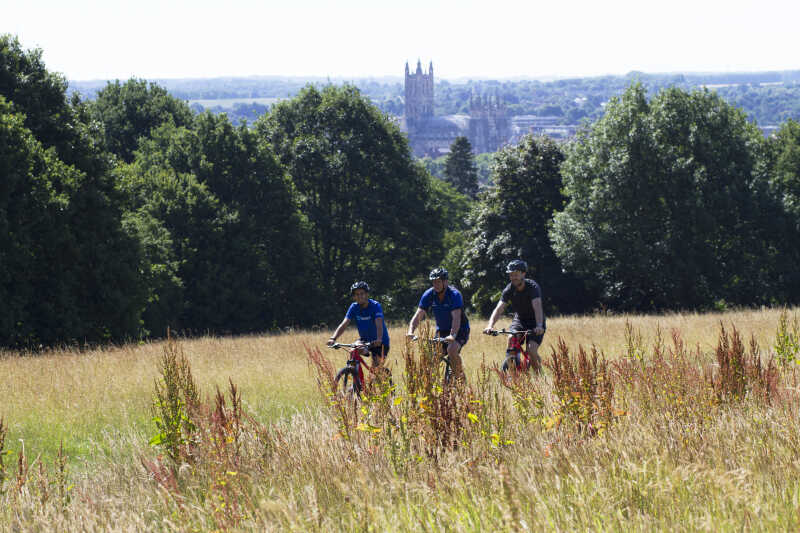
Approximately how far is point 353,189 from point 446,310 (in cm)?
2979

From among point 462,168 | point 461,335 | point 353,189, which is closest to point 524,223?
→ point 353,189

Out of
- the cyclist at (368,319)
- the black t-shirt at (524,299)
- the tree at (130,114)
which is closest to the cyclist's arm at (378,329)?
the cyclist at (368,319)

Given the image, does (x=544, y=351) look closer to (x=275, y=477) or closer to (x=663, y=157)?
(x=275, y=477)

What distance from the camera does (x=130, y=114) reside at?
38594 mm

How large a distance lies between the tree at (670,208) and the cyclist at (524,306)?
2591cm

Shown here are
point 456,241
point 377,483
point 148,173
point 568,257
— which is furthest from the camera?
point 456,241

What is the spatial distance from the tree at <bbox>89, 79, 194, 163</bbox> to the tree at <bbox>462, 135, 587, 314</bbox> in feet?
52.3

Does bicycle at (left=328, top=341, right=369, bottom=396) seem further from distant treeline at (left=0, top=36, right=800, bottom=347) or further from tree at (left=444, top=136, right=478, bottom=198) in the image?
tree at (left=444, top=136, right=478, bottom=198)

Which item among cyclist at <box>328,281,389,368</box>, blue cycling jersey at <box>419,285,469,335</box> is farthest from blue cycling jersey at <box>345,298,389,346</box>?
blue cycling jersey at <box>419,285,469,335</box>

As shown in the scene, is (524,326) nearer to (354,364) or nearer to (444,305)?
(444,305)

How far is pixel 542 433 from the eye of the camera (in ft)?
19.3

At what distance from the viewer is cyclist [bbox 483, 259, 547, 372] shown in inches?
368

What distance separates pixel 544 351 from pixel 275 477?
1085 centimetres

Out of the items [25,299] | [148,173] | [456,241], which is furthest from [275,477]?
[456,241]
